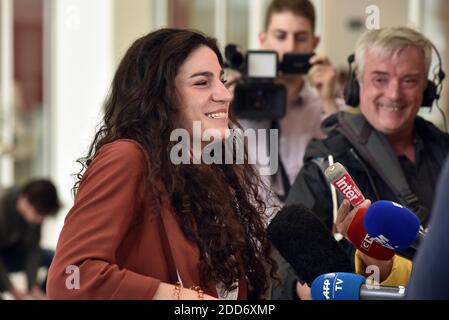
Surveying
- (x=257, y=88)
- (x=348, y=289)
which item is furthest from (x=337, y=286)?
(x=257, y=88)

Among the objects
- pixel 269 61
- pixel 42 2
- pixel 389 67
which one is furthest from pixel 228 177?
pixel 42 2

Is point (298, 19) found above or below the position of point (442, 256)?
above

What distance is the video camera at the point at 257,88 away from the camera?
3.10m

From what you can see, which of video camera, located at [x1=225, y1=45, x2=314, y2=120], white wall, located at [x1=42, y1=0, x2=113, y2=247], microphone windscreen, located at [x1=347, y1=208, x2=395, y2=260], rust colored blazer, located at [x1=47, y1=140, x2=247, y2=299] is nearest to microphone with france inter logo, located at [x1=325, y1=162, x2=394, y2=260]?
microphone windscreen, located at [x1=347, y1=208, x2=395, y2=260]

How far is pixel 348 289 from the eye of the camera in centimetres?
159

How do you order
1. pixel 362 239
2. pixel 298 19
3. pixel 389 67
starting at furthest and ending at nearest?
pixel 298 19 → pixel 389 67 → pixel 362 239

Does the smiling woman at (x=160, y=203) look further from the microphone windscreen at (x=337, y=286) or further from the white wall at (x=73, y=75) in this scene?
the white wall at (x=73, y=75)

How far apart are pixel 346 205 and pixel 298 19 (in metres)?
1.50

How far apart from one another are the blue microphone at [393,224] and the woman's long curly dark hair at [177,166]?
0.93ft

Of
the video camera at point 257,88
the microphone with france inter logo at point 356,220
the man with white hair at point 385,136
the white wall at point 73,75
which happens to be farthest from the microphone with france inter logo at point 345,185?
the white wall at point 73,75

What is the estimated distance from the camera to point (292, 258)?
6.13 feet
